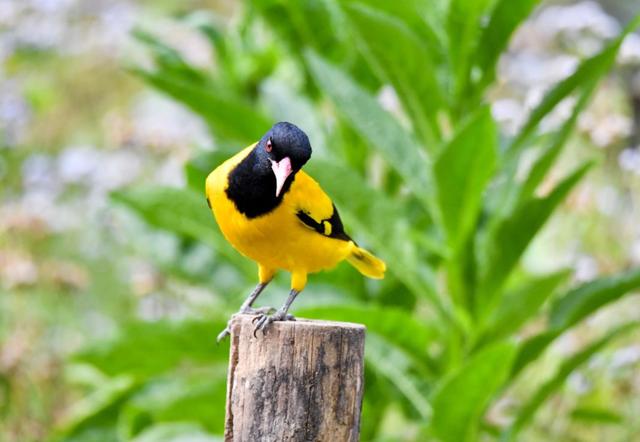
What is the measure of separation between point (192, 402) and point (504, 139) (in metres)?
1.27

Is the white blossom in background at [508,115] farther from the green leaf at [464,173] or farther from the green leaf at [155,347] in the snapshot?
the green leaf at [155,347]

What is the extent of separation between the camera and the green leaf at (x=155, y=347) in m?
3.03

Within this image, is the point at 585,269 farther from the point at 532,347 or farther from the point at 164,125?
the point at 164,125

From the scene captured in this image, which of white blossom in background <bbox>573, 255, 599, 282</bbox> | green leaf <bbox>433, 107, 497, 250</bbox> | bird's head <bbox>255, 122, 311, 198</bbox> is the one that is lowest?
bird's head <bbox>255, 122, 311, 198</bbox>

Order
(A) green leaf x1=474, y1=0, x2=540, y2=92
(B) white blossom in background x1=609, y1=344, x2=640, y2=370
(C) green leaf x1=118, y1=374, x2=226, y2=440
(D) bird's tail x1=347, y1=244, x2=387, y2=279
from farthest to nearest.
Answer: (B) white blossom in background x1=609, y1=344, x2=640, y2=370 < (C) green leaf x1=118, y1=374, x2=226, y2=440 < (A) green leaf x1=474, y1=0, x2=540, y2=92 < (D) bird's tail x1=347, y1=244, x2=387, y2=279

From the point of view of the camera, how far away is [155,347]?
3111 millimetres

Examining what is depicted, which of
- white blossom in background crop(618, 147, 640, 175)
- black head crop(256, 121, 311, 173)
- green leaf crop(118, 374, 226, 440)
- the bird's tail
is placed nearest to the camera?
black head crop(256, 121, 311, 173)

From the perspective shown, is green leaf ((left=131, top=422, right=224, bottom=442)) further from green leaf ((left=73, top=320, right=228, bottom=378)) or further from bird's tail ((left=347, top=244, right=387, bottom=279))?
bird's tail ((left=347, top=244, right=387, bottom=279))

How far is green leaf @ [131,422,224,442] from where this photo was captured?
3121 mm

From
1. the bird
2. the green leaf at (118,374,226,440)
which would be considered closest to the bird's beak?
the bird

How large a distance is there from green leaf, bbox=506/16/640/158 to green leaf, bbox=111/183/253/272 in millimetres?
1073

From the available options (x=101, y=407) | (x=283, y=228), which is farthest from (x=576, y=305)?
(x=101, y=407)

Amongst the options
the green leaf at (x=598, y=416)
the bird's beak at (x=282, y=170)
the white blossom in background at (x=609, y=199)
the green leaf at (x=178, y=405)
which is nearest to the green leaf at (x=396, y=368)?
the green leaf at (x=178, y=405)

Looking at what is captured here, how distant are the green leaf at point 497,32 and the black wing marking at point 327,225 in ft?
2.91
